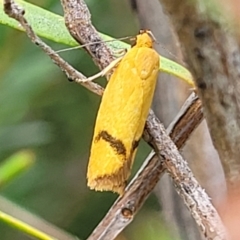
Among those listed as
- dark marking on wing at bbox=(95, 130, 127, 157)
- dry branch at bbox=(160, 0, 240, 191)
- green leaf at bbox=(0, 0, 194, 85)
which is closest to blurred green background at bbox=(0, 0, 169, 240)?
green leaf at bbox=(0, 0, 194, 85)

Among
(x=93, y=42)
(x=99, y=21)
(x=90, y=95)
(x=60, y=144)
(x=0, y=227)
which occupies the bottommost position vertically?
(x=0, y=227)

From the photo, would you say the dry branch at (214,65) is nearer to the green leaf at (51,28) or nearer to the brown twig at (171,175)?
the brown twig at (171,175)

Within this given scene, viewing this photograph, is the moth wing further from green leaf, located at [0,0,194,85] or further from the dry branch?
the dry branch

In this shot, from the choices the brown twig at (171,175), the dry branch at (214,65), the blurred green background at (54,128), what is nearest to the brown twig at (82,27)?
the brown twig at (171,175)

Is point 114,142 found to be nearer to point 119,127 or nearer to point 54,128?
point 119,127

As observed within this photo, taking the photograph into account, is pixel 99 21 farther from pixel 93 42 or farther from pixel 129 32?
pixel 93 42

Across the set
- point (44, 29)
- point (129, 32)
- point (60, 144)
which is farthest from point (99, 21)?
point (44, 29)
